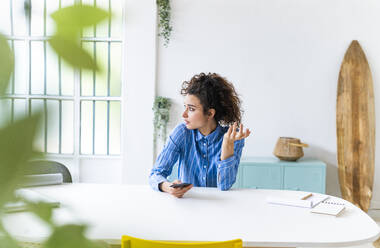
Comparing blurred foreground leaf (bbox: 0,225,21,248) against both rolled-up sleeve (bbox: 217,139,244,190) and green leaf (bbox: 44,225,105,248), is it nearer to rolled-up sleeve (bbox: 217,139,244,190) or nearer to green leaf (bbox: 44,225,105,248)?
green leaf (bbox: 44,225,105,248)

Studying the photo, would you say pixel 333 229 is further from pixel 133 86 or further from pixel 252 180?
pixel 133 86

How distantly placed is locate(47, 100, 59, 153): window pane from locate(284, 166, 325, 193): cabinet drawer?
416 cm

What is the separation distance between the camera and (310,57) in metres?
4.49

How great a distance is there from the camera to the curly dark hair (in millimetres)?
2785

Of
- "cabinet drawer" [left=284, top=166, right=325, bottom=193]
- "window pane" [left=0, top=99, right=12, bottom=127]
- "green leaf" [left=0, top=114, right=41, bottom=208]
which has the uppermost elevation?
"window pane" [left=0, top=99, right=12, bottom=127]

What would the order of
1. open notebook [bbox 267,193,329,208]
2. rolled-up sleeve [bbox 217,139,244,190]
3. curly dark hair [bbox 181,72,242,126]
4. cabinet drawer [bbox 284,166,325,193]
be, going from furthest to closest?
cabinet drawer [bbox 284,166,325,193]
curly dark hair [bbox 181,72,242,126]
rolled-up sleeve [bbox 217,139,244,190]
open notebook [bbox 267,193,329,208]

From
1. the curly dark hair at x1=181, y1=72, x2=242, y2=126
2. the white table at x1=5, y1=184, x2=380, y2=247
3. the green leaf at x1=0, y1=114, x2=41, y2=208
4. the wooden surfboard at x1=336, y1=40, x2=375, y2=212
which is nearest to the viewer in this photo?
the green leaf at x1=0, y1=114, x2=41, y2=208

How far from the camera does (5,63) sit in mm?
123

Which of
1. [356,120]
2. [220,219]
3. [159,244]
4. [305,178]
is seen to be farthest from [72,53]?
[356,120]

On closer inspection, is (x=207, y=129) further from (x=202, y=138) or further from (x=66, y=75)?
(x=66, y=75)

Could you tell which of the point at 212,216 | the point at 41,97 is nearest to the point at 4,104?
the point at 41,97

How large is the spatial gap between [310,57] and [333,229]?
9.71ft

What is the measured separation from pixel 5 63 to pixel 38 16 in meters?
0.02

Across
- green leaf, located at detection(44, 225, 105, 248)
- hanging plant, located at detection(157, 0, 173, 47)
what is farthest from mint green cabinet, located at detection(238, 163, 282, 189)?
green leaf, located at detection(44, 225, 105, 248)
